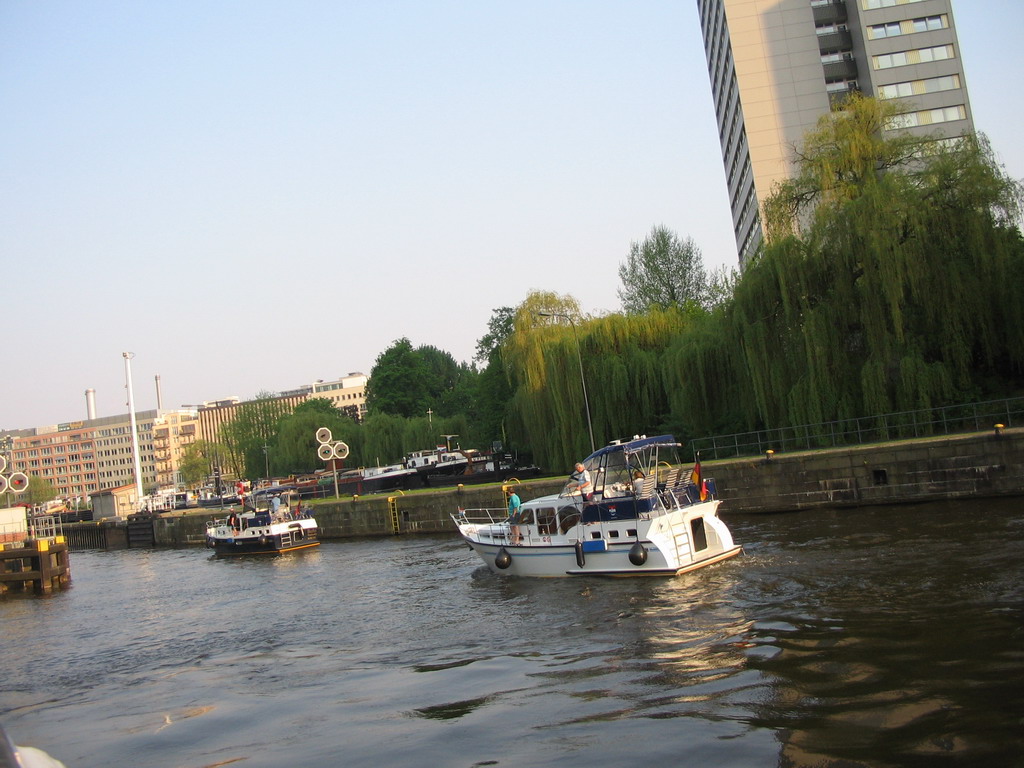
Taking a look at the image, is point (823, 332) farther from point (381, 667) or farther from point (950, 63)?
point (950, 63)

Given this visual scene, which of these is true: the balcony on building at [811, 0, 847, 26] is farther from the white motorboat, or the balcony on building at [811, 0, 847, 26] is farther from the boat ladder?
the white motorboat

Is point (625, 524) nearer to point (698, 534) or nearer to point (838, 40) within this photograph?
point (698, 534)

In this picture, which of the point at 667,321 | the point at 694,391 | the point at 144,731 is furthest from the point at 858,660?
the point at 667,321

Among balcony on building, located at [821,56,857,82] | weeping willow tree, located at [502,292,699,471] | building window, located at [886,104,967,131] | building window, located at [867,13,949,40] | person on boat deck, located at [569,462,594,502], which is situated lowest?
person on boat deck, located at [569,462,594,502]

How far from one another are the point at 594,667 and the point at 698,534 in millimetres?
9094

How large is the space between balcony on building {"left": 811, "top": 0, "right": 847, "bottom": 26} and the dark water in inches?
2602

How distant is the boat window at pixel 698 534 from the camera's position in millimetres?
23086

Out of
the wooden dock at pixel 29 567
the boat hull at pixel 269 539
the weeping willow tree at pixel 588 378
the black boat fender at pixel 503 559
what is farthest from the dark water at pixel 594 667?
the weeping willow tree at pixel 588 378

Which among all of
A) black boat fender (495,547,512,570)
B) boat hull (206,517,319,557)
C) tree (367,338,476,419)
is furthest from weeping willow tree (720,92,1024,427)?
tree (367,338,476,419)

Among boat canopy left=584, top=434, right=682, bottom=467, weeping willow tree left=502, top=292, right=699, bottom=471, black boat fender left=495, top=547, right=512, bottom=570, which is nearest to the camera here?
boat canopy left=584, top=434, right=682, bottom=467

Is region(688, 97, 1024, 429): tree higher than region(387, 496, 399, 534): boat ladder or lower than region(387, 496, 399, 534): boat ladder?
higher

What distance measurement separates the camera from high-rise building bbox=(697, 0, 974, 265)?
7531 centimetres

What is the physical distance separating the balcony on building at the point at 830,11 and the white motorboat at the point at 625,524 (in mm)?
70495

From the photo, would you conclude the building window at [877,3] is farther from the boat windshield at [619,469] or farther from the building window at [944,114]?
the boat windshield at [619,469]
